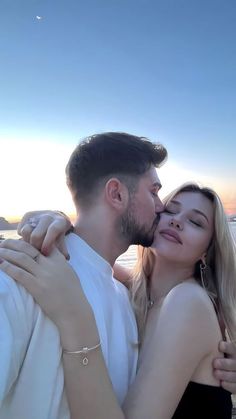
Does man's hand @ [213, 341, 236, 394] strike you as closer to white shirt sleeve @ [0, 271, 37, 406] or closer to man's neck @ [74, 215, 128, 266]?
man's neck @ [74, 215, 128, 266]

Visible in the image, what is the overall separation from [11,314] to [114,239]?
98cm

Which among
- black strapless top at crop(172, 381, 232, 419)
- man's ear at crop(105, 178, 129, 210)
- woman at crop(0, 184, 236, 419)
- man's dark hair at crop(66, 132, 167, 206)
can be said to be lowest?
black strapless top at crop(172, 381, 232, 419)

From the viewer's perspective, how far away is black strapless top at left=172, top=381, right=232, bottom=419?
6.59ft

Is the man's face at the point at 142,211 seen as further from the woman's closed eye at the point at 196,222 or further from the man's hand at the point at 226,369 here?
the man's hand at the point at 226,369

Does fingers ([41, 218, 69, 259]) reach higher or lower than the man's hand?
higher

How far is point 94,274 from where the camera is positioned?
1948 mm

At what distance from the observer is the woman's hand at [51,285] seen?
1.50 m

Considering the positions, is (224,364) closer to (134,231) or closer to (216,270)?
(216,270)

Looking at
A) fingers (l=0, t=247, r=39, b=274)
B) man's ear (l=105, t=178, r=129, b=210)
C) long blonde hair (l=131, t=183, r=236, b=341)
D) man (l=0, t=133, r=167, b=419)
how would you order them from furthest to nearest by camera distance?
long blonde hair (l=131, t=183, r=236, b=341) < man's ear (l=105, t=178, r=129, b=210) < fingers (l=0, t=247, r=39, b=274) < man (l=0, t=133, r=167, b=419)

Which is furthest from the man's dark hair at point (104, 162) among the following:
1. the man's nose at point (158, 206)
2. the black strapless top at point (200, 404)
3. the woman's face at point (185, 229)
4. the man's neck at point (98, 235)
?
the black strapless top at point (200, 404)

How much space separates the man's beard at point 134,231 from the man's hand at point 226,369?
34.1 inches

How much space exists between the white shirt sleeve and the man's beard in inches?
38.0

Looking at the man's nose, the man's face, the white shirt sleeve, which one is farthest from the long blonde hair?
the white shirt sleeve

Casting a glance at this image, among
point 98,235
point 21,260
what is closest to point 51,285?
point 21,260
